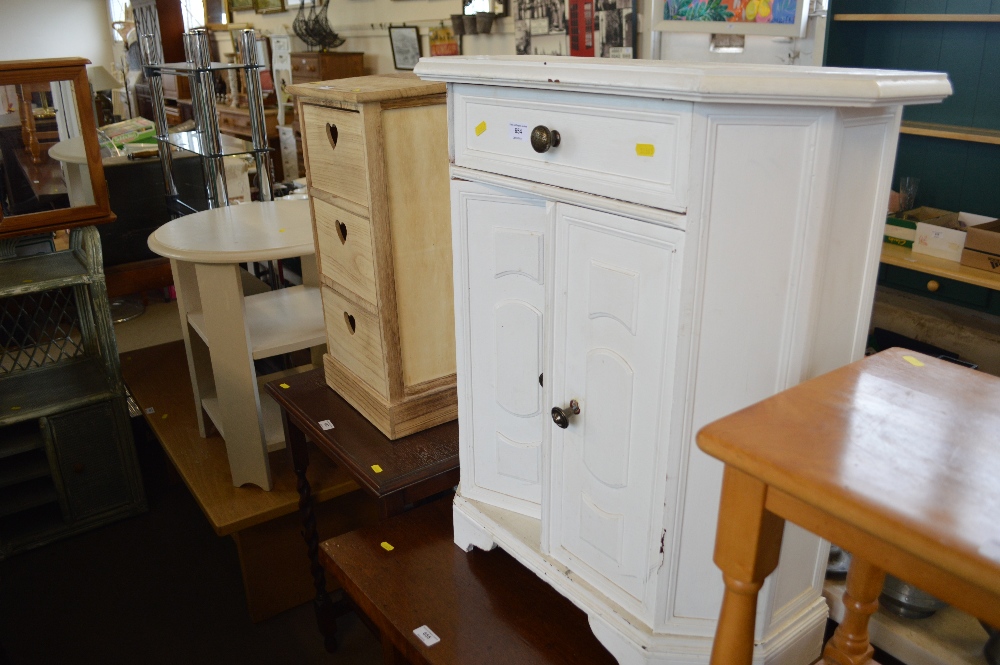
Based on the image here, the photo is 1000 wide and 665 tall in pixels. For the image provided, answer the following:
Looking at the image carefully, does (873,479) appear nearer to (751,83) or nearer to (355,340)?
(751,83)

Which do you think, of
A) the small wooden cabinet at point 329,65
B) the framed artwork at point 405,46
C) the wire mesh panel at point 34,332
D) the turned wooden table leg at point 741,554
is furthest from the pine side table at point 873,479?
the small wooden cabinet at point 329,65

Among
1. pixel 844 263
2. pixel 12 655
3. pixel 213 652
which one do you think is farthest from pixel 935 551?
pixel 12 655

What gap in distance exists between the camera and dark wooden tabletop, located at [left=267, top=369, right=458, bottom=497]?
5.56 ft

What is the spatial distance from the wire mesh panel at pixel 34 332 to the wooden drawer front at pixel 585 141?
2011mm

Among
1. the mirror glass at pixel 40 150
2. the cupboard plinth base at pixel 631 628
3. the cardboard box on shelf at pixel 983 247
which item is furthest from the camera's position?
the mirror glass at pixel 40 150

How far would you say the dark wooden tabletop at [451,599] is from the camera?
133 centimetres

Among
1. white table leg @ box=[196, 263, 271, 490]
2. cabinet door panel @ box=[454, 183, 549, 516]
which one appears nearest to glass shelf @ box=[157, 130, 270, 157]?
white table leg @ box=[196, 263, 271, 490]

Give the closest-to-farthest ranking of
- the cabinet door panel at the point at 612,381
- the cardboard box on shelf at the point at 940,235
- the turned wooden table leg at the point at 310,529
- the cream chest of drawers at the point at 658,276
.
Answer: the cream chest of drawers at the point at 658,276 → the cabinet door panel at the point at 612,381 → the turned wooden table leg at the point at 310,529 → the cardboard box on shelf at the point at 940,235

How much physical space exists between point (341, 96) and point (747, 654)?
1.27 metres

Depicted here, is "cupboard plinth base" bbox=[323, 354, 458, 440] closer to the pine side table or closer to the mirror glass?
the pine side table

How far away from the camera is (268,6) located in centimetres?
680

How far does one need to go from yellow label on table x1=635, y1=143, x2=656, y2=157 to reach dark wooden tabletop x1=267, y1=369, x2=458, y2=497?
0.92 metres

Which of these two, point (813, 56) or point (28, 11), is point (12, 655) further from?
point (28, 11)

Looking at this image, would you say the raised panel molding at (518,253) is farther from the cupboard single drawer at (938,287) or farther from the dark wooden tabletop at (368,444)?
the cupboard single drawer at (938,287)
